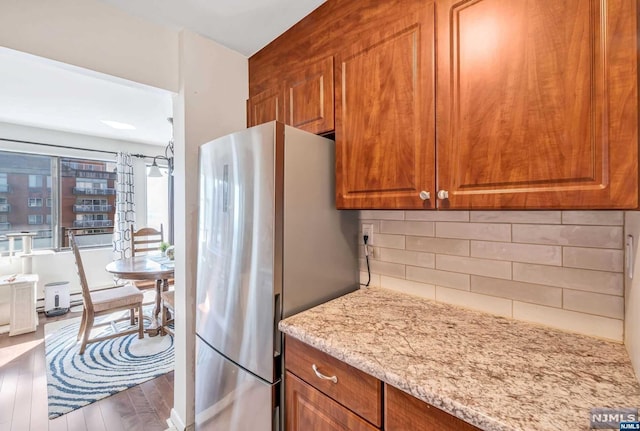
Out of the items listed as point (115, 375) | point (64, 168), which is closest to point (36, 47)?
point (115, 375)

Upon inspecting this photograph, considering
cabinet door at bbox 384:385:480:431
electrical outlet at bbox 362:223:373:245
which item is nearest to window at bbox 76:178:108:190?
electrical outlet at bbox 362:223:373:245

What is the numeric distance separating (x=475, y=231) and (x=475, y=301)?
0.99 ft

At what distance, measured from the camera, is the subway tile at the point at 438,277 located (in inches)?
49.3

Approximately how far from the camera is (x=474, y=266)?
1217 millimetres

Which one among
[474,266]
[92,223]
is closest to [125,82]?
[474,266]

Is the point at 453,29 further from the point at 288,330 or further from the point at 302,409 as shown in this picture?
the point at 302,409

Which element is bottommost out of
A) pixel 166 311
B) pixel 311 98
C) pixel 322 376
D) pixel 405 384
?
pixel 166 311

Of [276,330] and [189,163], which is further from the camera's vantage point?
[189,163]

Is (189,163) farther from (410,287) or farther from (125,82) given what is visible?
(410,287)

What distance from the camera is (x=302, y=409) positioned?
3.40 ft

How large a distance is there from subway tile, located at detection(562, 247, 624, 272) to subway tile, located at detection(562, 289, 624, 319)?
0.09 m

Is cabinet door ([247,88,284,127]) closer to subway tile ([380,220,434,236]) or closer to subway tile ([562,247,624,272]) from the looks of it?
subway tile ([380,220,434,236])

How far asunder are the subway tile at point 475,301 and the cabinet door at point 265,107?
1.27 metres

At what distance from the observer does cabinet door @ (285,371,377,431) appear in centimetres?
89
